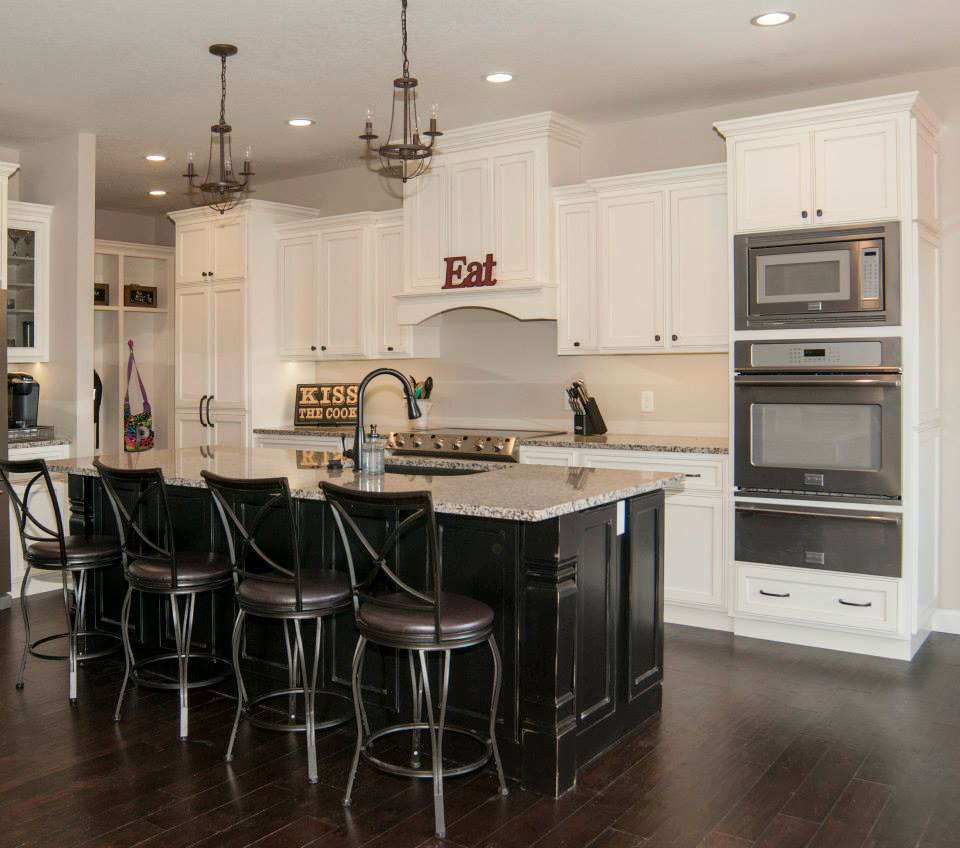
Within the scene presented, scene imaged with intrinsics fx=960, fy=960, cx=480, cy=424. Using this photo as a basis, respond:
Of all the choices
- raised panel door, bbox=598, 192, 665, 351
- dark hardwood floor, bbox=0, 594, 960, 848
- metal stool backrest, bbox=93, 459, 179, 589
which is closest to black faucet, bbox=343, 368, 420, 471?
metal stool backrest, bbox=93, 459, 179, 589

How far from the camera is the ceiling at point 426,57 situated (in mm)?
3949

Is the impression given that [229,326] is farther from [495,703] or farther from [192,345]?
[495,703]

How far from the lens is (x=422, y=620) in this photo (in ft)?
8.89

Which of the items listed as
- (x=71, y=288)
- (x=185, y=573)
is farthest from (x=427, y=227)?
(x=185, y=573)

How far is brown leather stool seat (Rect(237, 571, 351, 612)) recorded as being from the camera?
303 cm

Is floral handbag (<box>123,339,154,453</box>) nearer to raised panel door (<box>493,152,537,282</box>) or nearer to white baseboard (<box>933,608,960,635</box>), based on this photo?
raised panel door (<box>493,152,537,282</box>)

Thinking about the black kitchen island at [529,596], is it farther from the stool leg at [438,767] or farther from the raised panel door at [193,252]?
the raised panel door at [193,252]

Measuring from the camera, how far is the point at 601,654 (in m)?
3.23

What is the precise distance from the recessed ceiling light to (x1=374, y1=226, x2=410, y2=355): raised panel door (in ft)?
9.31

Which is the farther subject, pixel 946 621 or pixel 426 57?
pixel 946 621

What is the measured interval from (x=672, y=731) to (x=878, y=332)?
2.07 metres

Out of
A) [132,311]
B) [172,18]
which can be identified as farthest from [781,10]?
[132,311]

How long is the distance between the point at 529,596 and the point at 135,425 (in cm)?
624

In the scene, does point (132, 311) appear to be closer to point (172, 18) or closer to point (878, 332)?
point (172, 18)
